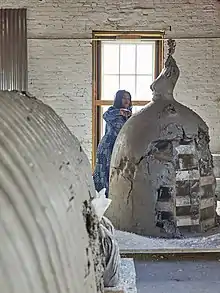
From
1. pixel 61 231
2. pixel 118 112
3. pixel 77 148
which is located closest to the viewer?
pixel 61 231

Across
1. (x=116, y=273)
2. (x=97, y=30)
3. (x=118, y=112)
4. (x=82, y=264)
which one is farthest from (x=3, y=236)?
(x=97, y=30)

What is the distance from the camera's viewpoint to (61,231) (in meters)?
0.59

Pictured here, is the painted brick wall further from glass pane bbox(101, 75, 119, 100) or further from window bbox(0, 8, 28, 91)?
glass pane bbox(101, 75, 119, 100)

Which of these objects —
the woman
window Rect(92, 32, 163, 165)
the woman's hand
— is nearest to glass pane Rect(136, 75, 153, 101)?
window Rect(92, 32, 163, 165)

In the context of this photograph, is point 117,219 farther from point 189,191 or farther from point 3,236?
point 3,236

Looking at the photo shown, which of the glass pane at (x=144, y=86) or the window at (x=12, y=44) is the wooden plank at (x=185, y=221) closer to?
the glass pane at (x=144, y=86)

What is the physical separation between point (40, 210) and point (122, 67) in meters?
6.24

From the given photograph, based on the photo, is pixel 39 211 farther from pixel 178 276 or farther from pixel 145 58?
pixel 145 58

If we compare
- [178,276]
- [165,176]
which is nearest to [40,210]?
[178,276]

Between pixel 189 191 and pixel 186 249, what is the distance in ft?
2.05

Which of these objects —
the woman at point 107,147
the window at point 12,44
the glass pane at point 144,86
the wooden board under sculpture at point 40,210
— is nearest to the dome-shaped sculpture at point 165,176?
the woman at point 107,147

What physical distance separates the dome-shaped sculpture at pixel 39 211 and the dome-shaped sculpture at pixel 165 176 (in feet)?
10.9

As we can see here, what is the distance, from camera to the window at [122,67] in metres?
6.64

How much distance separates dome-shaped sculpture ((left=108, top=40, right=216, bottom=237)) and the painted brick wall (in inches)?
94.1
